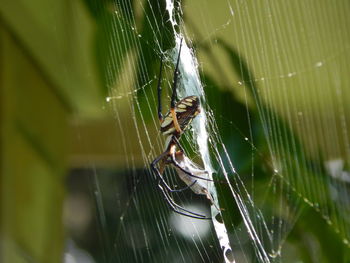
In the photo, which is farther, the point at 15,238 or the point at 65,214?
the point at 65,214

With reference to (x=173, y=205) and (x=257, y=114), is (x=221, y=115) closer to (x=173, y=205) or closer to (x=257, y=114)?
(x=257, y=114)

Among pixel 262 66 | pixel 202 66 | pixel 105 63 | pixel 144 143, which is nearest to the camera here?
pixel 262 66

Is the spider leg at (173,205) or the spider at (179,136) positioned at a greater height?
the spider at (179,136)

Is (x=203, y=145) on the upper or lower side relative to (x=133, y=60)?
lower

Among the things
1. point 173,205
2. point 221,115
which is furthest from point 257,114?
point 173,205

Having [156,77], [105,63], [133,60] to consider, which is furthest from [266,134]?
[105,63]

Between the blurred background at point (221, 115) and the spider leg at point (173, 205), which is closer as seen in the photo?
the blurred background at point (221, 115)

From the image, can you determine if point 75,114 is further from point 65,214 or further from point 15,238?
point 15,238
